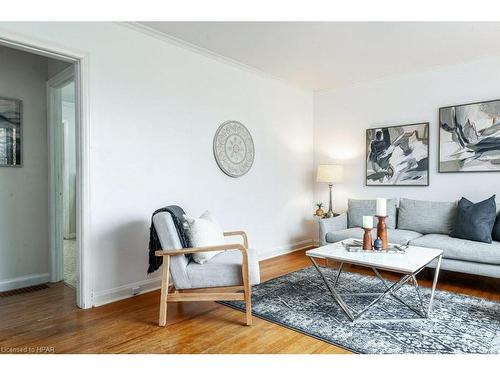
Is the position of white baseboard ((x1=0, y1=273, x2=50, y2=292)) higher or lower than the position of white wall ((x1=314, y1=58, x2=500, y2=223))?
lower

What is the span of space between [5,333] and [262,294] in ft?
6.45

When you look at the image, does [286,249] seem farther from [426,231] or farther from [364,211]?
[426,231]

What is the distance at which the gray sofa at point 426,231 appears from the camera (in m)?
3.05

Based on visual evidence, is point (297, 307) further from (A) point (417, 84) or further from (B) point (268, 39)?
(A) point (417, 84)

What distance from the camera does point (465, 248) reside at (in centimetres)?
313

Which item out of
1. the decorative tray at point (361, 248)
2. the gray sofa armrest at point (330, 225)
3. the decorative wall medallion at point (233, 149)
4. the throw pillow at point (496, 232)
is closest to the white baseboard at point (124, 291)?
the decorative wall medallion at point (233, 149)

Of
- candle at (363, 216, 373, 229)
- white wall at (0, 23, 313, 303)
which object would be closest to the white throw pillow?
white wall at (0, 23, 313, 303)

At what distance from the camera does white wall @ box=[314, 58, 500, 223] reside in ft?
12.6

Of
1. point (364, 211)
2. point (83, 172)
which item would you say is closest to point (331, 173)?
point (364, 211)

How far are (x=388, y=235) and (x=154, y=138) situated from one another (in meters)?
2.74

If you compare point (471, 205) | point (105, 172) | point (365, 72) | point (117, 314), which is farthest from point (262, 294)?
point (365, 72)

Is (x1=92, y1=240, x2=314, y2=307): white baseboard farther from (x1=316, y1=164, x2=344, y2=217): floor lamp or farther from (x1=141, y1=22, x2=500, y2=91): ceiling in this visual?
(x1=316, y1=164, x2=344, y2=217): floor lamp

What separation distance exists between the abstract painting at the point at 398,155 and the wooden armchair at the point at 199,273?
2821 mm

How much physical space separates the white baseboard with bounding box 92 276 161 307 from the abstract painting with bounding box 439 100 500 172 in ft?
11.9
